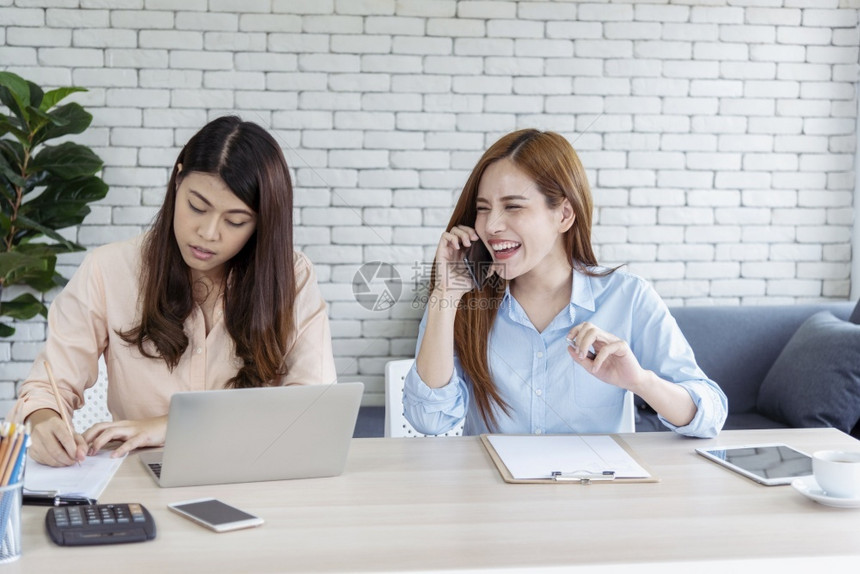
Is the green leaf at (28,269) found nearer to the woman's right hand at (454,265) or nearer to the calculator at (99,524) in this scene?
the woman's right hand at (454,265)

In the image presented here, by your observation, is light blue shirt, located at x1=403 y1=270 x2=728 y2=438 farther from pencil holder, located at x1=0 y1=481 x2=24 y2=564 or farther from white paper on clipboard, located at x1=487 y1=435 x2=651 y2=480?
pencil holder, located at x1=0 y1=481 x2=24 y2=564

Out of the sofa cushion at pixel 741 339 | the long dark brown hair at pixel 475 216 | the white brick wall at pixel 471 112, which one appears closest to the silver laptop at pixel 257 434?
the long dark brown hair at pixel 475 216

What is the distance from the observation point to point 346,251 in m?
3.29

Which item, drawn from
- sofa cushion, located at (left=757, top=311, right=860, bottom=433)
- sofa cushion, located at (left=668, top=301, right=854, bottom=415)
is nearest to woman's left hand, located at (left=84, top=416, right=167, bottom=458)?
sofa cushion, located at (left=757, top=311, right=860, bottom=433)

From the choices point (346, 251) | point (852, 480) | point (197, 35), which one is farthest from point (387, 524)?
point (197, 35)

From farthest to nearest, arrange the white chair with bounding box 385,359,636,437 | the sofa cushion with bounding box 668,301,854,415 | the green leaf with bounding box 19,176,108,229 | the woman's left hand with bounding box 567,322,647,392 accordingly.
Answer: the sofa cushion with bounding box 668,301,854,415 < the green leaf with bounding box 19,176,108,229 < the white chair with bounding box 385,359,636,437 < the woman's left hand with bounding box 567,322,647,392

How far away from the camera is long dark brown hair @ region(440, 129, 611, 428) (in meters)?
1.73

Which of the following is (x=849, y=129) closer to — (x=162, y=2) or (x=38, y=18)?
(x=162, y=2)

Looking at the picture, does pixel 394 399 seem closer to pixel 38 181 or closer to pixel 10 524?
pixel 10 524

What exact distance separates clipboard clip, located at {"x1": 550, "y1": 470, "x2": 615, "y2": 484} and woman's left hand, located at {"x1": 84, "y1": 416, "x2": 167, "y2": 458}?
0.64 meters

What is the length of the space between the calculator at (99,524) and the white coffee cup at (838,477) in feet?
2.97

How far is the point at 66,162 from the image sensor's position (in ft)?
9.64

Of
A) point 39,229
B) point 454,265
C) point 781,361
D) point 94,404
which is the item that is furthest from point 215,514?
point 781,361

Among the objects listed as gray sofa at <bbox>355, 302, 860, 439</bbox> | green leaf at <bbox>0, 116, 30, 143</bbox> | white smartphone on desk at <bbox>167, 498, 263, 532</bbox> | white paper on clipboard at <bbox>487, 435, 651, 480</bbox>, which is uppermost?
green leaf at <bbox>0, 116, 30, 143</bbox>
